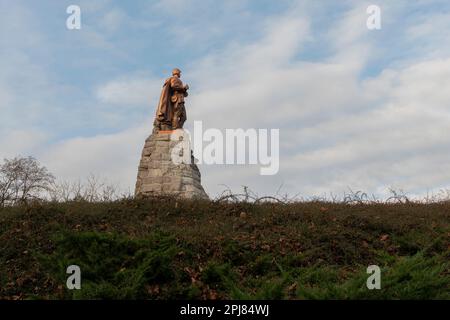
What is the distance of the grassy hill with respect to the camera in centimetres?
669

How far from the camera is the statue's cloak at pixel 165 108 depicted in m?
15.9

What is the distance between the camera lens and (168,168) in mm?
15188

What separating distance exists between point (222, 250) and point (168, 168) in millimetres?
6976

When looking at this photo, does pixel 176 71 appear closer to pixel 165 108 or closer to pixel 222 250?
pixel 165 108

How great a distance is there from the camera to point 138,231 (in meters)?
9.39

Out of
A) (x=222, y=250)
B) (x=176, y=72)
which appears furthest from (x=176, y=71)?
(x=222, y=250)

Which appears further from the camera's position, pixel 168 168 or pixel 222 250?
pixel 168 168

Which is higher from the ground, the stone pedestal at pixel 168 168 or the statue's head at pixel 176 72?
the statue's head at pixel 176 72

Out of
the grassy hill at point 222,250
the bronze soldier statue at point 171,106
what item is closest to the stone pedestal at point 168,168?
the bronze soldier statue at point 171,106

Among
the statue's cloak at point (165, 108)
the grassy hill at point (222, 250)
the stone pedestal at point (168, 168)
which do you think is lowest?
the grassy hill at point (222, 250)

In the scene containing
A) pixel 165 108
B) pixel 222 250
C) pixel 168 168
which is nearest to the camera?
pixel 222 250

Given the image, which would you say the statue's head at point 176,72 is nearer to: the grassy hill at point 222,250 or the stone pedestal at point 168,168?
the stone pedestal at point 168,168

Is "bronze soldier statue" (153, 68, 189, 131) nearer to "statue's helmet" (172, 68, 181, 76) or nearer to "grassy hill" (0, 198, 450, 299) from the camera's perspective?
"statue's helmet" (172, 68, 181, 76)

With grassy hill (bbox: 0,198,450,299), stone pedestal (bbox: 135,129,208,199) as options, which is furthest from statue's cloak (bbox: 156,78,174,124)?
grassy hill (bbox: 0,198,450,299)
